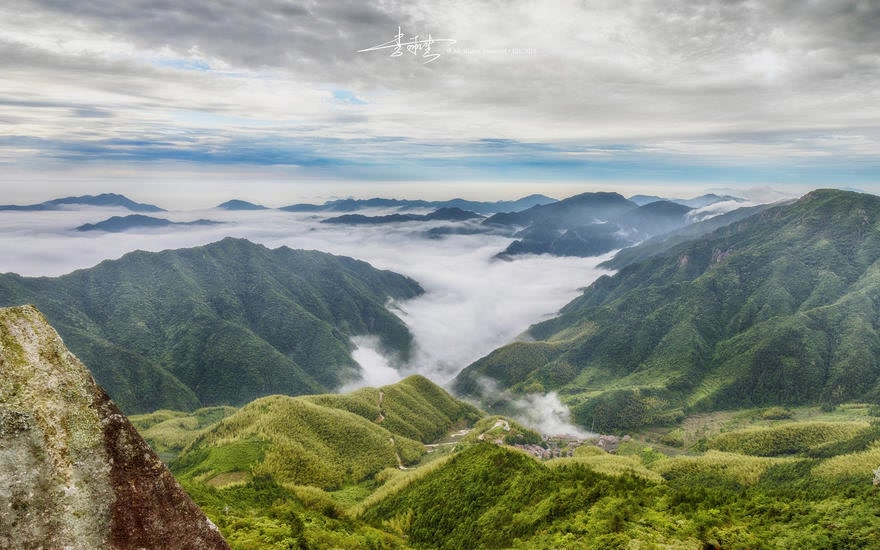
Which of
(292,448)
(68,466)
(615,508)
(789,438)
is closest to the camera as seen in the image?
(68,466)

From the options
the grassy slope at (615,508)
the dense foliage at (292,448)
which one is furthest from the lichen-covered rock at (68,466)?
the dense foliage at (292,448)

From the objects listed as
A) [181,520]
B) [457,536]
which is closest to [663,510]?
[457,536]

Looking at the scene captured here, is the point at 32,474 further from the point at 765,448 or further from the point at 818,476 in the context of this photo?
the point at 765,448

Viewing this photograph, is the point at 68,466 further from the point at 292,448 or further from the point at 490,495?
the point at 292,448

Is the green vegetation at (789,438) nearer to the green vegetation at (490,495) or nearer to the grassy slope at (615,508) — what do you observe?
the green vegetation at (490,495)

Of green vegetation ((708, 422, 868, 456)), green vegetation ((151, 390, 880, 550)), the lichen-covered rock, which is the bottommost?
green vegetation ((708, 422, 868, 456))

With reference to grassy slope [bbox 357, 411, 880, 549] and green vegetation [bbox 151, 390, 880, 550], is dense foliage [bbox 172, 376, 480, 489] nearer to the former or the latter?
green vegetation [bbox 151, 390, 880, 550]

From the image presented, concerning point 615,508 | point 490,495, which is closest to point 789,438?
point 490,495

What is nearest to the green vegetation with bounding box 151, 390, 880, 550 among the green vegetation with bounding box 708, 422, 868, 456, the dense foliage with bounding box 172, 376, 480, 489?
the dense foliage with bounding box 172, 376, 480, 489
